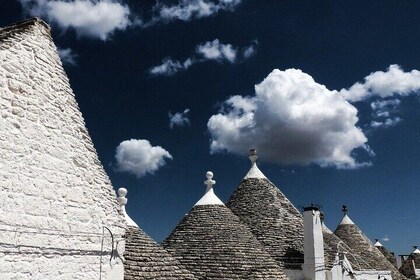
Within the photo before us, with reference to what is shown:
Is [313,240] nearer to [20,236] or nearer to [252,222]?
[252,222]

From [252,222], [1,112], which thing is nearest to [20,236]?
[1,112]

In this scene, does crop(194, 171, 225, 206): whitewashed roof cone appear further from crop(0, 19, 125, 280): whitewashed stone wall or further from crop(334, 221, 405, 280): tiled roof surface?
crop(334, 221, 405, 280): tiled roof surface

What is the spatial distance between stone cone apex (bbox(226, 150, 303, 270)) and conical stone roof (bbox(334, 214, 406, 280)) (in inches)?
312

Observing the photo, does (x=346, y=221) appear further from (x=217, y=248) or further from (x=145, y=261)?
(x=145, y=261)

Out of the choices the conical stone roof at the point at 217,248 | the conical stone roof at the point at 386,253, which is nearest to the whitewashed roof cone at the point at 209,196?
the conical stone roof at the point at 217,248

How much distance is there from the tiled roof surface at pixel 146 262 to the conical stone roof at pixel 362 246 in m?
14.7

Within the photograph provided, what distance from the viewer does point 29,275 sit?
17.3 feet

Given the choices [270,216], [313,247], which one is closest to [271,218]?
[270,216]

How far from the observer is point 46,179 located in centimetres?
566

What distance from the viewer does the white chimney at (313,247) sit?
13062 millimetres

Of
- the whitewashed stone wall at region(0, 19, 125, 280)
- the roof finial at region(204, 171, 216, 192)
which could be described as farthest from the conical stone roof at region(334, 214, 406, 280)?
the whitewashed stone wall at region(0, 19, 125, 280)

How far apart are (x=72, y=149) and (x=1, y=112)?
122 cm

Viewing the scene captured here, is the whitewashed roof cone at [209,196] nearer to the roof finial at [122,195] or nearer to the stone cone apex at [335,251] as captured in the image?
the stone cone apex at [335,251]

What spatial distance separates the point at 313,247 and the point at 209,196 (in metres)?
3.49
